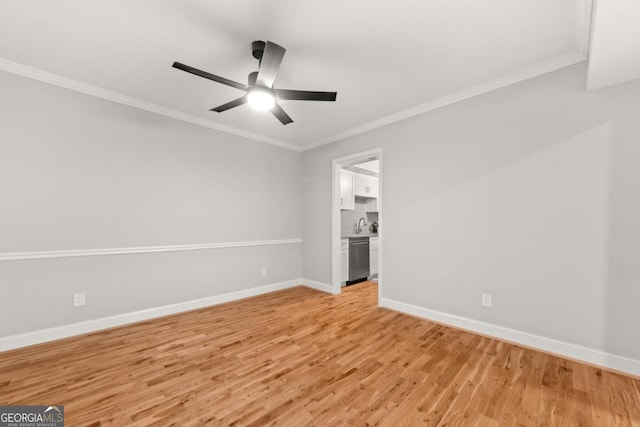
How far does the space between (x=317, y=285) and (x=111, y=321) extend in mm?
2896

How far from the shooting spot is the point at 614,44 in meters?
1.73

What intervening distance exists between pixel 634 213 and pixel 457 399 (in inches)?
79.5

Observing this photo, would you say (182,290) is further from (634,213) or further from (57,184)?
(634,213)

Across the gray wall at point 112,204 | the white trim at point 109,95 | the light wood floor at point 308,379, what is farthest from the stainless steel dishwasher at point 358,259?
the white trim at point 109,95

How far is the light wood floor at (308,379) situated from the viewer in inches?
64.7

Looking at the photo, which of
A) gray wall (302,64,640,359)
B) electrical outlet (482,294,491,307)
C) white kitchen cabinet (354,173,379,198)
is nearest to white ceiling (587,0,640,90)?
gray wall (302,64,640,359)

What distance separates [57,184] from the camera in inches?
106

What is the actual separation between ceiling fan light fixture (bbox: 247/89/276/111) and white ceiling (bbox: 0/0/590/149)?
422 mm

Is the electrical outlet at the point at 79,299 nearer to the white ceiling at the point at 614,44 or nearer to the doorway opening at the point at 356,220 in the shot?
the doorway opening at the point at 356,220

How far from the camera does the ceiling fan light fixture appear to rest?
215cm

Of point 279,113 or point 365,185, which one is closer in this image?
point 279,113

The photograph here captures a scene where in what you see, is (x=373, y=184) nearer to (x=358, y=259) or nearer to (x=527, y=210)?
(x=358, y=259)

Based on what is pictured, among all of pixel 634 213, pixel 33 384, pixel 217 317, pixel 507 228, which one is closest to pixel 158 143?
pixel 217 317

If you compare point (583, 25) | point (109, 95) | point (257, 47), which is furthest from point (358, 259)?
point (109, 95)
